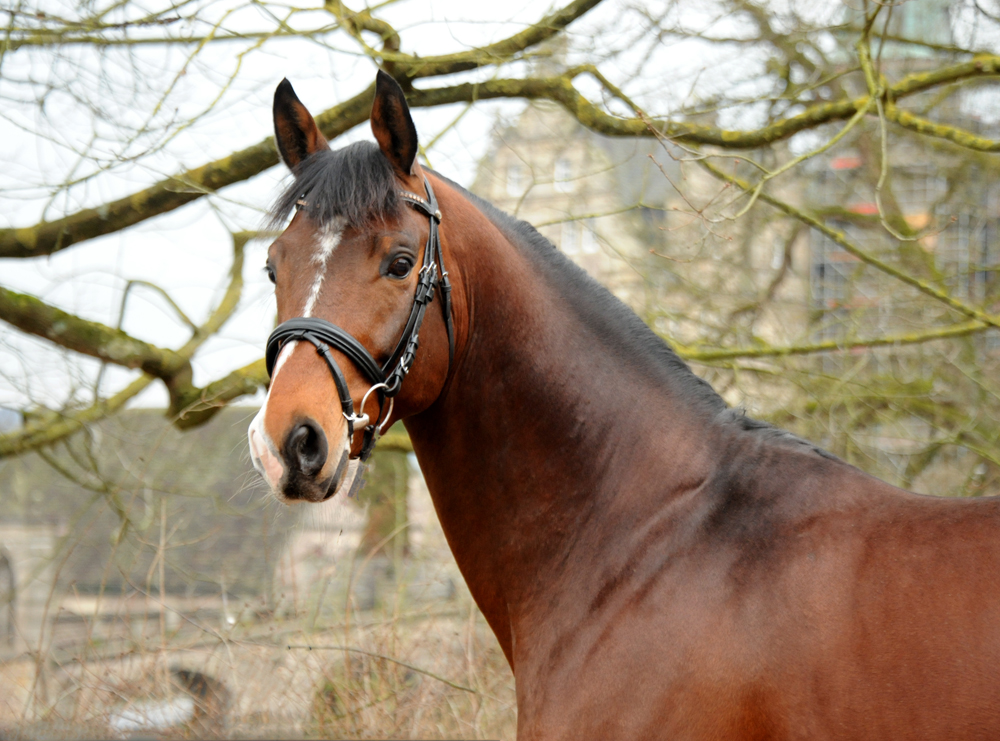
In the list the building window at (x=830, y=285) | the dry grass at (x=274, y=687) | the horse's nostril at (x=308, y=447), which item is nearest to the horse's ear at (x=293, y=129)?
the horse's nostril at (x=308, y=447)

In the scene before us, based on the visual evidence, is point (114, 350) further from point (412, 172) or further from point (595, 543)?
point (595, 543)

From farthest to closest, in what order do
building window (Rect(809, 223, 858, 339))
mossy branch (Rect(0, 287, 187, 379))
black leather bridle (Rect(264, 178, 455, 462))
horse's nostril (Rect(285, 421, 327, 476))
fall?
1. building window (Rect(809, 223, 858, 339))
2. mossy branch (Rect(0, 287, 187, 379))
3. black leather bridle (Rect(264, 178, 455, 462))
4. horse's nostril (Rect(285, 421, 327, 476))

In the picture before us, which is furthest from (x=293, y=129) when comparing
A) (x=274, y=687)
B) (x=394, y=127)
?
(x=274, y=687)

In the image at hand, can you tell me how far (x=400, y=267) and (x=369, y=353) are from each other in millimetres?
316

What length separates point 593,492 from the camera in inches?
109

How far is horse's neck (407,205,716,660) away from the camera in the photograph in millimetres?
2771

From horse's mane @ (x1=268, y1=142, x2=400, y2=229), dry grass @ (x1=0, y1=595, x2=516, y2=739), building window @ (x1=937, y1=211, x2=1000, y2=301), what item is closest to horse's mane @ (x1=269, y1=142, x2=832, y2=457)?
horse's mane @ (x1=268, y1=142, x2=400, y2=229)

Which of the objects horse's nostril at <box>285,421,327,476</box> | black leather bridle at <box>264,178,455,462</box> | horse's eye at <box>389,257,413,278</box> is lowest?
horse's nostril at <box>285,421,327,476</box>

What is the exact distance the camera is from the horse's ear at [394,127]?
2.62 meters

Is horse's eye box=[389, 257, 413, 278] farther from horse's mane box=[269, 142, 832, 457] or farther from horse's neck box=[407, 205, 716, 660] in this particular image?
horse's neck box=[407, 205, 716, 660]

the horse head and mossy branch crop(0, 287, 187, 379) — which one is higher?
mossy branch crop(0, 287, 187, 379)

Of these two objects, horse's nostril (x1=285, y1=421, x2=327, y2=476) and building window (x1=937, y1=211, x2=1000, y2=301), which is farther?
building window (x1=937, y1=211, x2=1000, y2=301)

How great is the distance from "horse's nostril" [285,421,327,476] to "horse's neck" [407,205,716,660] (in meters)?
0.68

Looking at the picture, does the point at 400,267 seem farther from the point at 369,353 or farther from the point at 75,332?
the point at 75,332
